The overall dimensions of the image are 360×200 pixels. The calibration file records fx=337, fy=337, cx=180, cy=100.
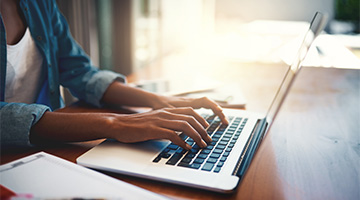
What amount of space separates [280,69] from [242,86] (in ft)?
1.18

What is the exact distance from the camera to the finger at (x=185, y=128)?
622 millimetres

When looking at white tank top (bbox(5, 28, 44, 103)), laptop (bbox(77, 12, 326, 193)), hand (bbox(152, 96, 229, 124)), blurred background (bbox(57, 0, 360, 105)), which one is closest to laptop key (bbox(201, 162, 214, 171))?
laptop (bbox(77, 12, 326, 193))

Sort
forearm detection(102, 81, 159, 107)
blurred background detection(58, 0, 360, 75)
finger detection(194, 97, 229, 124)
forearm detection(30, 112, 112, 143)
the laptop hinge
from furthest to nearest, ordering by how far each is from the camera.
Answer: blurred background detection(58, 0, 360, 75) < forearm detection(102, 81, 159, 107) < finger detection(194, 97, 229, 124) < forearm detection(30, 112, 112, 143) < the laptop hinge

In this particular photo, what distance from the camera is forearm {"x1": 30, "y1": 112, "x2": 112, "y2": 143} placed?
65cm

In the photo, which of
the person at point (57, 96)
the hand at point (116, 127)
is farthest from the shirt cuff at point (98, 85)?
the hand at point (116, 127)

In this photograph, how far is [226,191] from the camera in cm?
49

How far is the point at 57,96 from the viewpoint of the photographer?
43.3 inches

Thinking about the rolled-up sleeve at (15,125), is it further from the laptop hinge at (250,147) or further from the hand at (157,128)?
the laptop hinge at (250,147)

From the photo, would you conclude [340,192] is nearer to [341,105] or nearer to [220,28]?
[341,105]

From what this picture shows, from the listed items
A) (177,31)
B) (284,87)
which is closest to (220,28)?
(177,31)

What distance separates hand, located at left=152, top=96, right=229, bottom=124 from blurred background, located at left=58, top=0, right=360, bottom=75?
3.28 ft

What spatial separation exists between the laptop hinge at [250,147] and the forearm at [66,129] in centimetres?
26

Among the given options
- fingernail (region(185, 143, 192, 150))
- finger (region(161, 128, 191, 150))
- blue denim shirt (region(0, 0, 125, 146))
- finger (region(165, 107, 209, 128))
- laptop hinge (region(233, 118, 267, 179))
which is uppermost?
blue denim shirt (region(0, 0, 125, 146))

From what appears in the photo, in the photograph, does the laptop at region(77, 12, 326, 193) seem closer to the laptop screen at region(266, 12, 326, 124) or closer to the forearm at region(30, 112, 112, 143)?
the forearm at region(30, 112, 112, 143)
